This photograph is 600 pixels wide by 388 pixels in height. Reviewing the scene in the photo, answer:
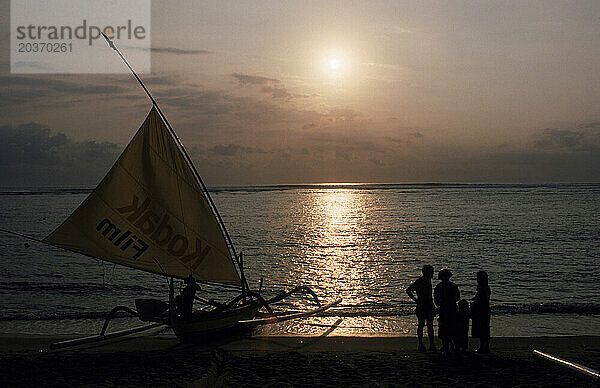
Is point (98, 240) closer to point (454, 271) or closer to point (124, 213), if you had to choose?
point (124, 213)

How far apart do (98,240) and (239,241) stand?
37516 millimetres

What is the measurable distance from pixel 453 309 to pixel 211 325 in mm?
6121

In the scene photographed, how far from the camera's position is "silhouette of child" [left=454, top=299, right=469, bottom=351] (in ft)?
36.4

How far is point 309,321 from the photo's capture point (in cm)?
1773

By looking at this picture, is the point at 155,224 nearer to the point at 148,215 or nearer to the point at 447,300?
the point at 148,215

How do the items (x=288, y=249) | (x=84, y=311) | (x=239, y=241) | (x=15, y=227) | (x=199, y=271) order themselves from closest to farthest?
1. (x=199, y=271)
2. (x=84, y=311)
3. (x=288, y=249)
4. (x=239, y=241)
5. (x=15, y=227)

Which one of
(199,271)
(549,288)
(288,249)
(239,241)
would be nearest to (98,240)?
(199,271)

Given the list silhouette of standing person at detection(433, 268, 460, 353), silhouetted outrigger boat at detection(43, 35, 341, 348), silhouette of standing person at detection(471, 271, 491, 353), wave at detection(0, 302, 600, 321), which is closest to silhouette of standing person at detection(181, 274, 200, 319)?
silhouetted outrigger boat at detection(43, 35, 341, 348)

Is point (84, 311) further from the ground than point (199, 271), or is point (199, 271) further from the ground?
point (199, 271)

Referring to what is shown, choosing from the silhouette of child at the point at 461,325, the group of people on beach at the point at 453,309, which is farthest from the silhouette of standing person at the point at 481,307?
the silhouette of child at the point at 461,325

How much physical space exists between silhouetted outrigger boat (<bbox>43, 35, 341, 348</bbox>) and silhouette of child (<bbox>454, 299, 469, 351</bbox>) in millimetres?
5628

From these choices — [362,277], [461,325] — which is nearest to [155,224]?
[461,325]

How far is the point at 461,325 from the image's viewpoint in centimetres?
1131

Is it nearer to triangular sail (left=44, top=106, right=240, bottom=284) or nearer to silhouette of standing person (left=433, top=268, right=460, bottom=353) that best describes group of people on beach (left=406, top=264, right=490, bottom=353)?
silhouette of standing person (left=433, top=268, right=460, bottom=353)
